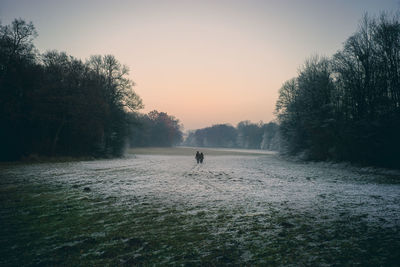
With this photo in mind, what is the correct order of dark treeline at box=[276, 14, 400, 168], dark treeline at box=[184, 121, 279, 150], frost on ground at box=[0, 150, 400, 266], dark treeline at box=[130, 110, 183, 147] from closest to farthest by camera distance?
1. frost on ground at box=[0, 150, 400, 266]
2. dark treeline at box=[276, 14, 400, 168]
3. dark treeline at box=[130, 110, 183, 147]
4. dark treeline at box=[184, 121, 279, 150]

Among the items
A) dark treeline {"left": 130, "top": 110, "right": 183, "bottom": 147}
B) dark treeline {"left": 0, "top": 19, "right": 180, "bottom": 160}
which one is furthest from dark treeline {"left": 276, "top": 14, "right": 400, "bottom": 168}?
dark treeline {"left": 130, "top": 110, "right": 183, "bottom": 147}

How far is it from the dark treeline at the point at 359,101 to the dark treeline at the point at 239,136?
290 ft

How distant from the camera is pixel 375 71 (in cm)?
2355

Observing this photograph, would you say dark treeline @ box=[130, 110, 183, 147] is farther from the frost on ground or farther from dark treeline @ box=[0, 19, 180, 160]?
the frost on ground

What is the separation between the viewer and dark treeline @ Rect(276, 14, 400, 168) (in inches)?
803

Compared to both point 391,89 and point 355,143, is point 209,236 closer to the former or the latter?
point 355,143

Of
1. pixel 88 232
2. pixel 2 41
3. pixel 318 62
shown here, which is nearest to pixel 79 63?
pixel 2 41

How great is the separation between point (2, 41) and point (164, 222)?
96.2 feet

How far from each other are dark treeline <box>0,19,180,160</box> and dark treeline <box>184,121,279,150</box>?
9732 centimetres

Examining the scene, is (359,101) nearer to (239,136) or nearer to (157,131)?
(157,131)

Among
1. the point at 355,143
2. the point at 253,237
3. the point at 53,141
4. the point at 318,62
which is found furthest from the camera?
the point at 318,62

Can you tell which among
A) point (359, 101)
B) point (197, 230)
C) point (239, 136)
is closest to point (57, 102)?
point (197, 230)

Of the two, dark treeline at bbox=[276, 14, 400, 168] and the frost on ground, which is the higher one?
dark treeline at bbox=[276, 14, 400, 168]

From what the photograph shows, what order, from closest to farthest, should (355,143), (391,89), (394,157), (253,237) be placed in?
(253,237)
(394,157)
(391,89)
(355,143)
